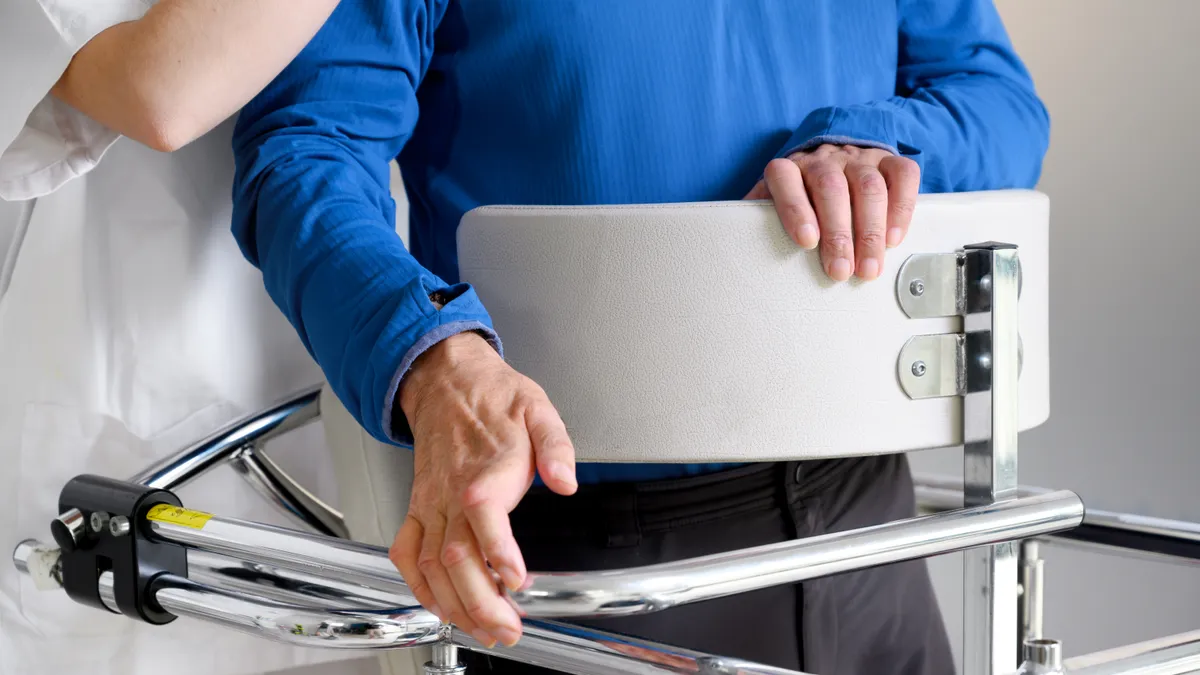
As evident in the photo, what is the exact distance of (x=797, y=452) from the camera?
63 centimetres

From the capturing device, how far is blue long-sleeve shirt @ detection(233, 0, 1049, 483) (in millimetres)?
749

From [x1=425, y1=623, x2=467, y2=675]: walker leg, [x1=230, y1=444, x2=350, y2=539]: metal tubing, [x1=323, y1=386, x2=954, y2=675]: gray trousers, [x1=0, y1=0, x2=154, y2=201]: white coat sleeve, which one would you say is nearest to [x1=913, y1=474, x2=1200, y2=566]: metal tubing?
[x1=323, y1=386, x2=954, y2=675]: gray trousers

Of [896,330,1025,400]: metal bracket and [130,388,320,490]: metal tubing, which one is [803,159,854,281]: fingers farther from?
[130,388,320,490]: metal tubing

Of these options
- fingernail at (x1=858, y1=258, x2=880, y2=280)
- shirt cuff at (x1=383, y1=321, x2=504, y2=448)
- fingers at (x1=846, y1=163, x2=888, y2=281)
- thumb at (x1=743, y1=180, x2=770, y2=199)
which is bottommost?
shirt cuff at (x1=383, y1=321, x2=504, y2=448)

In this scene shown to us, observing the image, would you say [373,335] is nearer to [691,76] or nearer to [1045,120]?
[691,76]

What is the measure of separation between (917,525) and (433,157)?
0.47 m

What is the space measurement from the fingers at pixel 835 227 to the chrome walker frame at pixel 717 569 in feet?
0.15

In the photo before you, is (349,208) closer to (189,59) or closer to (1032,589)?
(189,59)

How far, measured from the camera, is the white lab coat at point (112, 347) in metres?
0.89

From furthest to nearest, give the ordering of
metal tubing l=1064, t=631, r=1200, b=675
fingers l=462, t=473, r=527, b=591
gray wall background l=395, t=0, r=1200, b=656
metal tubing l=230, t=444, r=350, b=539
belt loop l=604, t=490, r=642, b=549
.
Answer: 1. gray wall background l=395, t=0, r=1200, b=656
2. metal tubing l=230, t=444, r=350, b=539
3. belt loop l=604, t=490, r=642, b=549
4. metal tubing l=1064, t=631, r=1200, b=675
5. fingers l=462, t=473, r=527, b=591

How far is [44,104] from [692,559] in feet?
1.74

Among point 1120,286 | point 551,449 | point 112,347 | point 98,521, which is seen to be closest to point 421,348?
point 551,449

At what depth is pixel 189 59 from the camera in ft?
2.21

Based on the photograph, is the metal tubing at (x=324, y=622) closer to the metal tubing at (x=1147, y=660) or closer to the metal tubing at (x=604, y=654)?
the metal tubing at (x=604, y=654)
